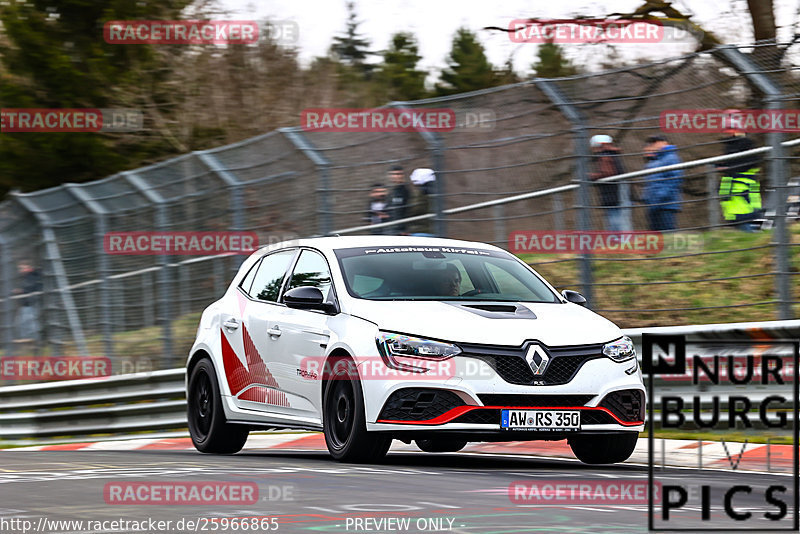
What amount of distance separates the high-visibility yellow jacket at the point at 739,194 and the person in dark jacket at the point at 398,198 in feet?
11.5

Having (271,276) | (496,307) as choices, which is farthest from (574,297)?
(271,276)

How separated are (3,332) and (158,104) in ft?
47.1

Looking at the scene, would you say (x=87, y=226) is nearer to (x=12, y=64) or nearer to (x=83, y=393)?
(x=83, y=393)

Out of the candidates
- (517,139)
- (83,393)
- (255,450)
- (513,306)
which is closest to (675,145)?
(517,139)

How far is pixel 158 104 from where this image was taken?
110ft

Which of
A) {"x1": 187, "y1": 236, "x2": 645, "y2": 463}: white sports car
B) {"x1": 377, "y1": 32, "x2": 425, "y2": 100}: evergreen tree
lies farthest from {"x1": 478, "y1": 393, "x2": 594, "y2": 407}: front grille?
{"x1": 377, "y1": 32, "x2": 425, "y2": 100}: evergreen tree

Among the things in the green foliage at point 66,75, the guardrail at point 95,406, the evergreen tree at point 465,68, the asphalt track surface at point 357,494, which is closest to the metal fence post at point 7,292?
the guardrail at point 95,406

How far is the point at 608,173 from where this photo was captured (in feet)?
40.7

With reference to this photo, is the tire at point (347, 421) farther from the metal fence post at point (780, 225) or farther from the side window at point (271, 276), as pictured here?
the metal fence post at point (780, 225)

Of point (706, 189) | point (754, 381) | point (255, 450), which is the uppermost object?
point (706, 189)

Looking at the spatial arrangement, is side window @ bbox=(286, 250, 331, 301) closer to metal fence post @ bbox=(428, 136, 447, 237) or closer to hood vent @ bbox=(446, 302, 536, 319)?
hood vent @ bbox=(446, 302, 536, 319)

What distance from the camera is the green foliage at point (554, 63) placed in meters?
20.7

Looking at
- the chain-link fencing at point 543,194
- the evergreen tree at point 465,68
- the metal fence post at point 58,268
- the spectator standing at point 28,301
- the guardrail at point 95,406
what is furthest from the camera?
the evergreen tree at point 465,68

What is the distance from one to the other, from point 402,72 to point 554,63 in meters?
28.8
